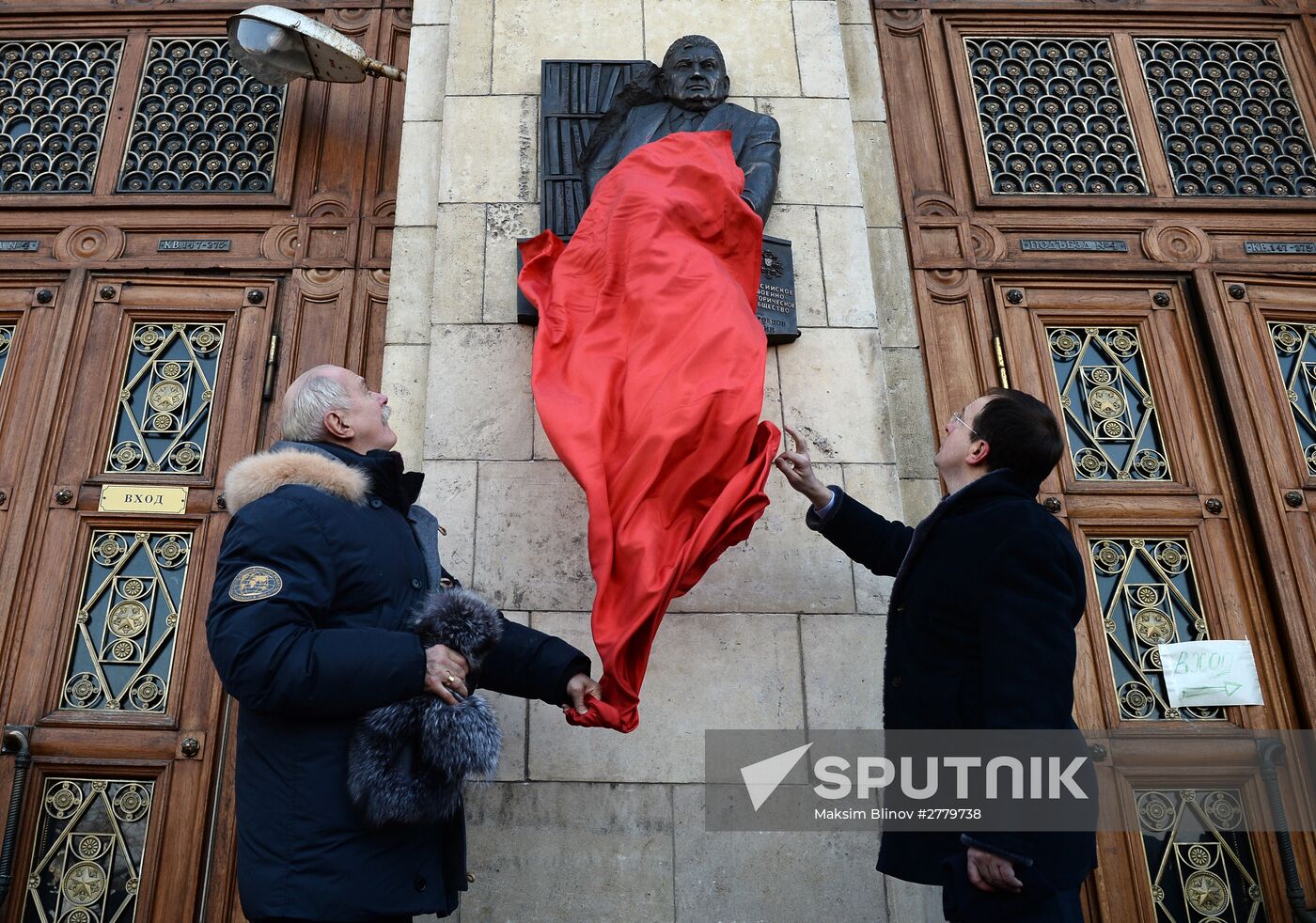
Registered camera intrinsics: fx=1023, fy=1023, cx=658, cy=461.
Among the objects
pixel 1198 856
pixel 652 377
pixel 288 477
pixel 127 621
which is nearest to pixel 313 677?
pixel 288 477

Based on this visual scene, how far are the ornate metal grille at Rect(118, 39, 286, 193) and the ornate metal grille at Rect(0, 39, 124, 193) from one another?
19 centimetres

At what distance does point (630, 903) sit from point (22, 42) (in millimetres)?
4772

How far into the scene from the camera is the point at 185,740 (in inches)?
141

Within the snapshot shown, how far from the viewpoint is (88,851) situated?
11.6 feet

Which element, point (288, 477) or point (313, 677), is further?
point (288, 477)

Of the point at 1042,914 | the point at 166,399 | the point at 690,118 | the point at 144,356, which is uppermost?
the point at 690,118

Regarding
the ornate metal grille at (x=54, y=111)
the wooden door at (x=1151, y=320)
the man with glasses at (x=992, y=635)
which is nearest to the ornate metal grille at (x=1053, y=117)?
the wooden door at (x=1151, y=320)

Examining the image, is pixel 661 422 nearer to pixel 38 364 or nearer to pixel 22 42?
pixel 38 364

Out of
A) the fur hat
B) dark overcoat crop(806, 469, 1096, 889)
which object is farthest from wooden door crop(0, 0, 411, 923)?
dark overcoat crop(806, 469, 1096, 889)

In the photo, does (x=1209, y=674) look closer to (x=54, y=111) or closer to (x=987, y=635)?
(x=987, y=635)

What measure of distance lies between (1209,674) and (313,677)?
3208 millimetres

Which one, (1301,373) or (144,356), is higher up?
(144,356)

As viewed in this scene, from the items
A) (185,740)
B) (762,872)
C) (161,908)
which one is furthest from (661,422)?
(161,908)

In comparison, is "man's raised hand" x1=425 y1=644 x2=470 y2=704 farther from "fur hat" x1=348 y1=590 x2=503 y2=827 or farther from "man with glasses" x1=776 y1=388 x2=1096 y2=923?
"man with glasses" x1=776 y1=388 x2=1096 y2=923
